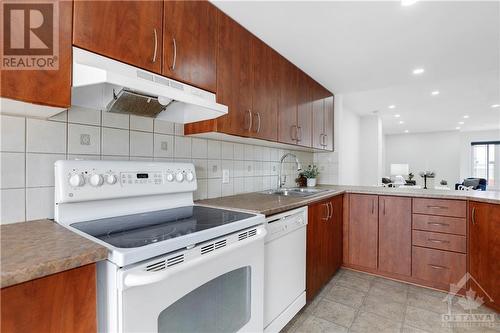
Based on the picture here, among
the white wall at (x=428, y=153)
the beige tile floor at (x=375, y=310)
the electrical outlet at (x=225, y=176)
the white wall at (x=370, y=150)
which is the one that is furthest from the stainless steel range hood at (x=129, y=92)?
the white wall at (x=428, y=153)

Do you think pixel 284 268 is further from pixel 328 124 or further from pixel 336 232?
pixel 328 124

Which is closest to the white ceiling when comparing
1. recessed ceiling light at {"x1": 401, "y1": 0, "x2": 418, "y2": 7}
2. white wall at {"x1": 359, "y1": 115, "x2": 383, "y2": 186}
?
recessed ceiling light at {"x1": 401, "y1": 0, "x2": 418, "y2": 7}

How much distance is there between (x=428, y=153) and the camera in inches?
343

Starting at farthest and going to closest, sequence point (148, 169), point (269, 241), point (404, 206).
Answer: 1. point (404, 206)
2. point (269, 241)
3. point (148, 169)

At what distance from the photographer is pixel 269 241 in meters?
1.46

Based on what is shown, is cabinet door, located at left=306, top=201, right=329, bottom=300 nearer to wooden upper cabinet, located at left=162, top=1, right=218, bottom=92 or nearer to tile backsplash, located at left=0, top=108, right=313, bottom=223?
tile backsplash, located at left=0, top=108, right=313, bottom=223

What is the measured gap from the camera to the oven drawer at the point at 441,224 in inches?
86.2

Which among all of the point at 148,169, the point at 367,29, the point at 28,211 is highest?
the point at 367,29

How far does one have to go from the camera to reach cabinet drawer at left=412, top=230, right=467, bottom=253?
7.20 feet

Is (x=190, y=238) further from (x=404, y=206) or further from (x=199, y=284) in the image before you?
(x=404, y=206)

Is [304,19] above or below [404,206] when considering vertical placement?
above

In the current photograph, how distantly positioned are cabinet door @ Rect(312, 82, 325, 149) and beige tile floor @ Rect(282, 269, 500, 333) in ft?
4.82

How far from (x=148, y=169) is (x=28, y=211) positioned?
0.51m

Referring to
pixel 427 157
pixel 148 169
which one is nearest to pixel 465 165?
pixel 427 157
